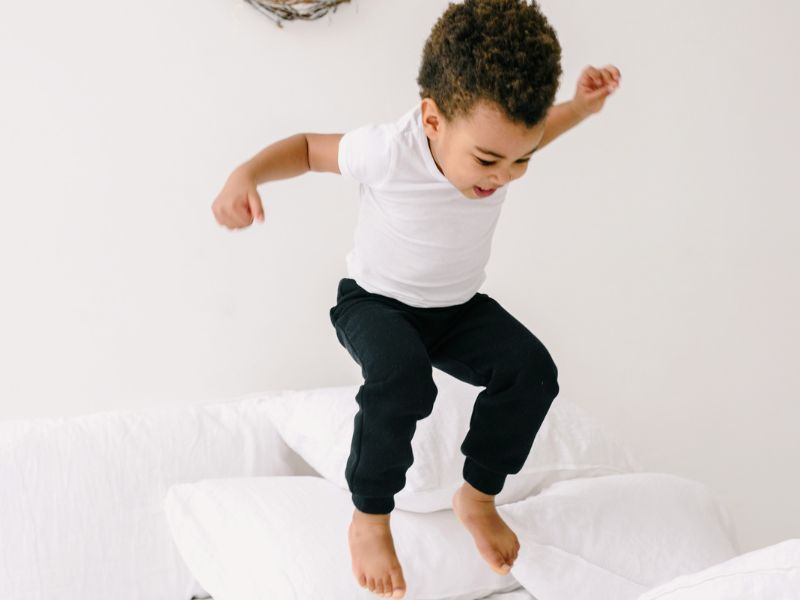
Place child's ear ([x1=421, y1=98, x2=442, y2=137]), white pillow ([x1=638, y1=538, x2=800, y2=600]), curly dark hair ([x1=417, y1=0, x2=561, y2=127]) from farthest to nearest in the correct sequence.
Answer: child's ear ([x1=421, y1=98, x2=442, y2=137]) < curly dark hair ([x1=417, y1=0, x2=561, y2=127]) < white pillow ([x1=638, y1=538, x2=800, y2=600])

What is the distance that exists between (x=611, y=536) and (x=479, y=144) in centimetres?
79

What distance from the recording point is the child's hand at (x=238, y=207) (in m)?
1.27

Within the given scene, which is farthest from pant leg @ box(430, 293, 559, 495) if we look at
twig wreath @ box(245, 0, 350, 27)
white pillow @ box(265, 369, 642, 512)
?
twig wreath @ box(245, 0, 350, 27)

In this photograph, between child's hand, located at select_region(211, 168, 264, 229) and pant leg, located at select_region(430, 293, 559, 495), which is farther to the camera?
pant leg, located at select_region(430, 293, 559, 495)

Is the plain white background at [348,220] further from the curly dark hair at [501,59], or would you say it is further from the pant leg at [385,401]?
the curly dark hair at [501,59]

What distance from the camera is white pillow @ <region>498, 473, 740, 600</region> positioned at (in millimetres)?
1610

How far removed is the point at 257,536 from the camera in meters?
1.58

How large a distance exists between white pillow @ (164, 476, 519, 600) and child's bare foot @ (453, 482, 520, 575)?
3.9 inches

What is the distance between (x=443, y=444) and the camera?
179 cm

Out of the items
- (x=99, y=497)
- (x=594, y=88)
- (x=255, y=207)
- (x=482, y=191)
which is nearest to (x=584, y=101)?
(x=594, y=88)

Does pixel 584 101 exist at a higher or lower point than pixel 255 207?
higher

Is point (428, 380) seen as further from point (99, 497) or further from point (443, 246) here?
point (99, 497)

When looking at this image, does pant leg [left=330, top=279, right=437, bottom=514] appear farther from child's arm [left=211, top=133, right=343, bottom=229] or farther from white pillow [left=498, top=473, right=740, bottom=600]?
white pillow [left=498, top=473, right=740, bottom=600]

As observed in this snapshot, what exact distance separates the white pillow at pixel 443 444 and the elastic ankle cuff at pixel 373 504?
0.98ft
